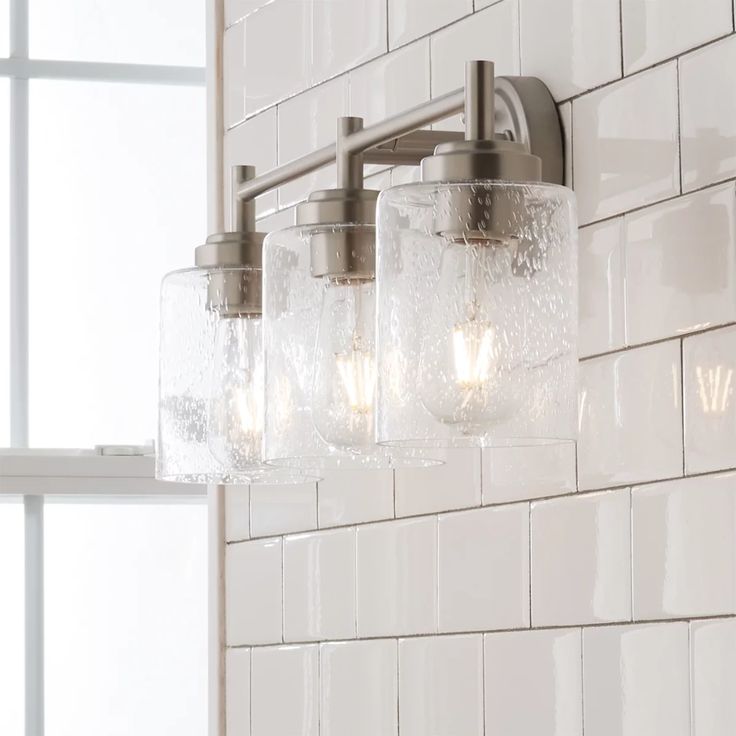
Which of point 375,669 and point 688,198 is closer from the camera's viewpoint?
point 688,198

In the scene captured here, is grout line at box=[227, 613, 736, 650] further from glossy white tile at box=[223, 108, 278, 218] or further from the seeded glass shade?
glossy white tile at box=[223, 108, 278, 218]

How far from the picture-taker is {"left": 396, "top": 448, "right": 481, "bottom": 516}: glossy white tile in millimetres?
1127

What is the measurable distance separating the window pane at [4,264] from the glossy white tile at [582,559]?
1.17 m

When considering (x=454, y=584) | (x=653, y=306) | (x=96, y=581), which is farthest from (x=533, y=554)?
(x=96, y=581)

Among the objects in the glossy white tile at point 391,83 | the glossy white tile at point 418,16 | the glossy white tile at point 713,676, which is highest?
the glossy white tile at point 418,16

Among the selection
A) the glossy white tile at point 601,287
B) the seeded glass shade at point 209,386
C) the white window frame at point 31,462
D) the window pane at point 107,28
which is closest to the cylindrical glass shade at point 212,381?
the seeded glass shade at point 209,386

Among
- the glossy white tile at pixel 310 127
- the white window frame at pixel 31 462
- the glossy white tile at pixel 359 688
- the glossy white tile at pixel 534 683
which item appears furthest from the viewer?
the white window frame at pixel 31 462

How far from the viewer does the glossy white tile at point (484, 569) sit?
1070 mm

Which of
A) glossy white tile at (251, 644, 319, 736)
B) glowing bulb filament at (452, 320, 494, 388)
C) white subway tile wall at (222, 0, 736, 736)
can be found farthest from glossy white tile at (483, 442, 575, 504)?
glossy white tile at (251, 644, 319, 736)

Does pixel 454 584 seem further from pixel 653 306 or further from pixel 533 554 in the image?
pixel 653 306

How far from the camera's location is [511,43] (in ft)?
3.59

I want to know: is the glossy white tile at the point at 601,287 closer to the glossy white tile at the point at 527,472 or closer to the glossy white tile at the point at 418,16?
the glossy white tile at the point at 527,472

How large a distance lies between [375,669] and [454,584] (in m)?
0.14

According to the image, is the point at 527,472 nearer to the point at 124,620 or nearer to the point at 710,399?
the point at 710,399
